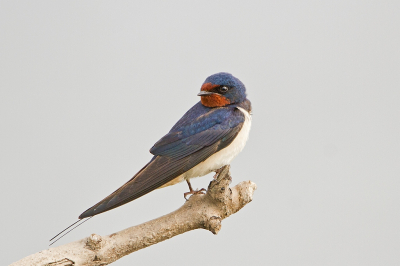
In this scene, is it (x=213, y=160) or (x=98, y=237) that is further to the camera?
(x=213, y=160)

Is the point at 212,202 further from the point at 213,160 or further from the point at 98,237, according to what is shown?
the point at 98,237

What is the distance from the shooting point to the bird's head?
2178mm

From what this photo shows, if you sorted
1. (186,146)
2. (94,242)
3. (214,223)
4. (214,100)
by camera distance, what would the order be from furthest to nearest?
(214,100)
(186,146)
(214,223)
(94,242)

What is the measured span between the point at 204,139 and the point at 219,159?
4.2 inches

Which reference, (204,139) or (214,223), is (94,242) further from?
(204,139)

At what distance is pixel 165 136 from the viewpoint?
216cm

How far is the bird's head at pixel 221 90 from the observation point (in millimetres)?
2178

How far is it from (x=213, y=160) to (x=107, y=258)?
562mm

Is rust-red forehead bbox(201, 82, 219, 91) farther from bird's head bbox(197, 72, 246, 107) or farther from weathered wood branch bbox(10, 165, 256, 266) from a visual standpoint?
weathered wood branch bbox(10, 165, 256, 266)

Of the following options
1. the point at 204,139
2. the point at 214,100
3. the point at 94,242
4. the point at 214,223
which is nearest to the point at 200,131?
the point at 204,139

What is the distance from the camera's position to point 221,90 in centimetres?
221

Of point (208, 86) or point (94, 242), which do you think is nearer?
point (94, 242)

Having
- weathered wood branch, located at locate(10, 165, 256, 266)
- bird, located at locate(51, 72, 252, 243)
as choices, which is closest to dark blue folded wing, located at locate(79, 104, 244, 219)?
bird, located at locate(51, 72, 252, 243)

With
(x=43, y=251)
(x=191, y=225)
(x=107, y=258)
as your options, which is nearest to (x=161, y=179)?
(x=191, y=225)
